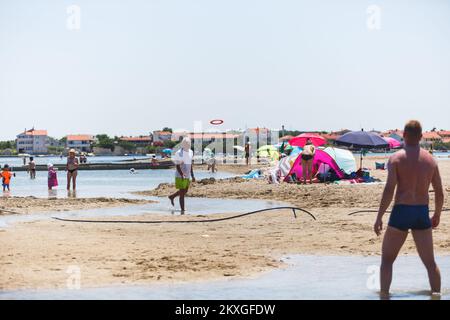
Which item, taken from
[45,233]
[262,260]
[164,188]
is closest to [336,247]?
[262,260]

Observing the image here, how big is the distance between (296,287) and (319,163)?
17350 millimetres

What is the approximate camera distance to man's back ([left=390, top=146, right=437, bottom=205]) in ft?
24.5

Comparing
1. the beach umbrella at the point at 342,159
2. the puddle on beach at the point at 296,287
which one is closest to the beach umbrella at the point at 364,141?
the beach umbrella at the point at 342,159

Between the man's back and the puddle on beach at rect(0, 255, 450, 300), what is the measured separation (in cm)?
113

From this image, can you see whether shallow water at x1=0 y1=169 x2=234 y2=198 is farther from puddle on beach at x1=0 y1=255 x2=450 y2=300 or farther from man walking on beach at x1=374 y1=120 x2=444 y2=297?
man walking on beach at x1=374 y1=120 x2=444 y2=297

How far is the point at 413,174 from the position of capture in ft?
24.5

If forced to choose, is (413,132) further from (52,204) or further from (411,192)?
(52,204)

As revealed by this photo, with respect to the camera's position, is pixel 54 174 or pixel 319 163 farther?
pixel 54 174

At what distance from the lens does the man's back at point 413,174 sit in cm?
745

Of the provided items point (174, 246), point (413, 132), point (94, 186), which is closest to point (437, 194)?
point (413, 132)

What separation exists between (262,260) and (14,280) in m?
3.33

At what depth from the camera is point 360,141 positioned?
27.2m

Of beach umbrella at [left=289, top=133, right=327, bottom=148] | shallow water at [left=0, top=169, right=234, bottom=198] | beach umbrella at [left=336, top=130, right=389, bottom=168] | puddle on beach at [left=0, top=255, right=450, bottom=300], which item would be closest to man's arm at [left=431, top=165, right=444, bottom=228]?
puddle on beach at [left=0, top=255, right=450, bottom=300]
